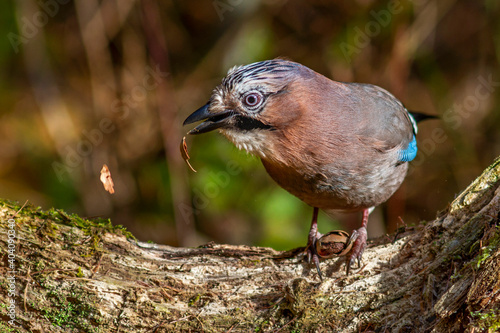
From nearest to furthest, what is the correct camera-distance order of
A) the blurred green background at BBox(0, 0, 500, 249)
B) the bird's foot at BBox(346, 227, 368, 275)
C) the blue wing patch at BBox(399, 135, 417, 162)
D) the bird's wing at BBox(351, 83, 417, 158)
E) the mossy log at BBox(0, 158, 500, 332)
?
the mossy log at BBox(0, 158, 500, 332) < the bird's foot at BBox(346, 227, 368, 275) < the bird's wing at BBox(351, 83, 417, 158) < the blue wing patch at BBox(399, 135, 417, 162) < the blurred green background at BBox(0, 0, 500, 249)

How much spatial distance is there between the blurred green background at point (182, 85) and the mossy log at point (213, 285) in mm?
3329

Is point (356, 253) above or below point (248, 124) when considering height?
below

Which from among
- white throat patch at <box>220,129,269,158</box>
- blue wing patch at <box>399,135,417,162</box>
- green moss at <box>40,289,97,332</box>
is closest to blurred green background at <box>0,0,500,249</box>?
blue wing patch at <box>399,135,417,162</box>

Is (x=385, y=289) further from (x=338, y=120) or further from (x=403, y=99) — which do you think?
(x=403, y=99)

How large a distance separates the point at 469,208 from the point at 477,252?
0.41m

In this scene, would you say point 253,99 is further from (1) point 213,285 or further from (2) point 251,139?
(1) point 213,285

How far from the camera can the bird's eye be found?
12.2ft

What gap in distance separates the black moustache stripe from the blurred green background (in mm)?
3127

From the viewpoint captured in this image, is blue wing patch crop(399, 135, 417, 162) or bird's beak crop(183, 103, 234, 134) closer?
bird's beak crop(183, 103, 234, 134)

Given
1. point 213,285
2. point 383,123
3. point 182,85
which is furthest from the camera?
point 182,85

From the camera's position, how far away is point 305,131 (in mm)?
3787

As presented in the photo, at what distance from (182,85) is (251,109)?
413 centimetres

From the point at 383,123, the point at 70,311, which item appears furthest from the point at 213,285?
the point at 383,123

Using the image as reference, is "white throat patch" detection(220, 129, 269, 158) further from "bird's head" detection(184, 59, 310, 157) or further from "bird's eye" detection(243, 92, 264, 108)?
"bird's eye" detection(243, 92, 264, 108)
